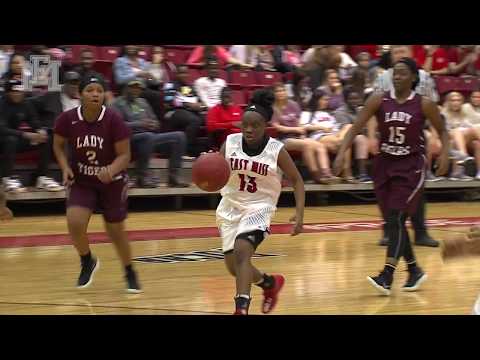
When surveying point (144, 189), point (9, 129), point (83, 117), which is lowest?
point (144, 189)

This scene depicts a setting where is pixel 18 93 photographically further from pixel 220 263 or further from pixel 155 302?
pixel 155 302

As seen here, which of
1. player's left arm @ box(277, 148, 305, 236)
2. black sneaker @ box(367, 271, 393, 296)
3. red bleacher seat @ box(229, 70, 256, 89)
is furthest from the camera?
A: red bleacher seat @ box(229, 70, 256, 89)

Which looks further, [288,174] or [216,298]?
[216,298]

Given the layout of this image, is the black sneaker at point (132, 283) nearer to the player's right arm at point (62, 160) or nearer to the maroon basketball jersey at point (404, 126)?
the player's right arm at point (62, 160)

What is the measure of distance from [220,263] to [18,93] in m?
4.83

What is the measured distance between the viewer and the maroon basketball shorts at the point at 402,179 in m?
8.04

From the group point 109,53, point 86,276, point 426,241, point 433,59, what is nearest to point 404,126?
point 86,276

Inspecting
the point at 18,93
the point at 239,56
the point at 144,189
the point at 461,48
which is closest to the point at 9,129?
the point at 18,93

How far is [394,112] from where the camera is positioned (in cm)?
811

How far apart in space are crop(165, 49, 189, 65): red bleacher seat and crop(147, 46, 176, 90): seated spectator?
0.46 meters

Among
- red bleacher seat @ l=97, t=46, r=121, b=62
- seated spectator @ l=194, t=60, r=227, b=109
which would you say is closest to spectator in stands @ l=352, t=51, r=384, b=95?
seated spectator @ l=194, t=60, r=227, b=109

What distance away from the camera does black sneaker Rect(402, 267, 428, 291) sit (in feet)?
27.0

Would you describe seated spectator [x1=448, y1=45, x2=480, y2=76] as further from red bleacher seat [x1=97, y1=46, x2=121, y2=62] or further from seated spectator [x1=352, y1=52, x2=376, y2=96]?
red bleacher seat [x1=97, y1=46, x2=121, y2=62]
